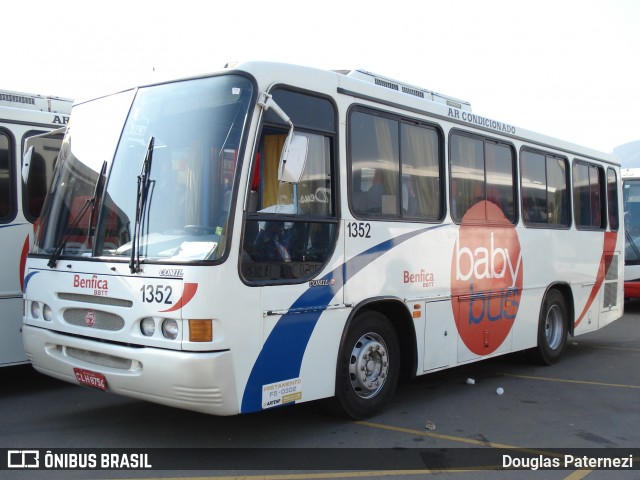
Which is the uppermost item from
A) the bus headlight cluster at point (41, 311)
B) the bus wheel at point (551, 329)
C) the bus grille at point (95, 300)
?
the bus grille at point (95, 300)

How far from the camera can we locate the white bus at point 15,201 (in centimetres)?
745

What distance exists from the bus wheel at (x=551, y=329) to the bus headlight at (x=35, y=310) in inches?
251

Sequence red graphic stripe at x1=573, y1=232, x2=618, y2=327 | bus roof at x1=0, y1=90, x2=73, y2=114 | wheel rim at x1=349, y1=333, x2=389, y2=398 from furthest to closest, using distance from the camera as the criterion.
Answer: red graphic stripe at x1=573, y1=232, x2=618, y2=327 → bus roof at x1=0, y1=90, x2=73, y2=114 → wheel rim at x1=349, y1=333, x2=389, y2=398

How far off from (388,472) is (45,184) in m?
5.27

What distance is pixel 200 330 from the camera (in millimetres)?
4914

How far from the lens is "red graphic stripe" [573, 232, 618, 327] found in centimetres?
1061

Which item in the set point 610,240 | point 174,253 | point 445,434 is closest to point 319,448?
point 445,434

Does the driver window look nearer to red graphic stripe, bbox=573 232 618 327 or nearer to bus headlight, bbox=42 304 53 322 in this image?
bus headlight, bbox=42 304 53 322

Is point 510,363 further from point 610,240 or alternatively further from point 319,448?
point 319,448

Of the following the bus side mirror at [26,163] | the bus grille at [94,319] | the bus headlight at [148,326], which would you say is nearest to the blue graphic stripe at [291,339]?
the bus headlight at [148,326]

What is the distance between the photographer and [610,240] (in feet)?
37.0

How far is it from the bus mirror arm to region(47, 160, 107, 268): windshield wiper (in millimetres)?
1593

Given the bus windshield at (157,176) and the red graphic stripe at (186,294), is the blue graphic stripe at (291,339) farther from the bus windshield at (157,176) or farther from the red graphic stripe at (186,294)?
the bus windshield at (157,176)

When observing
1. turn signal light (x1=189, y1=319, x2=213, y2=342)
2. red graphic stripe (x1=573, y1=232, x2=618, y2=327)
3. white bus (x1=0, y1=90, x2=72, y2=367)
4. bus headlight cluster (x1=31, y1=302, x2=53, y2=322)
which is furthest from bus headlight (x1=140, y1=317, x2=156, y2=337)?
red graphic stripe (x1=573, y1=232, x2=618, y2=327)
